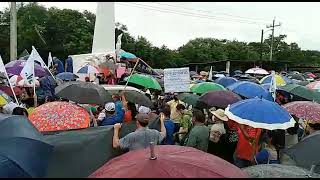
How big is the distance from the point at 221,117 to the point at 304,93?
16.1 ft

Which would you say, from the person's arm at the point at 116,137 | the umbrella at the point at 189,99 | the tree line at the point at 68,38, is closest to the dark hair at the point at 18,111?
the person's arm at the point at 116,137

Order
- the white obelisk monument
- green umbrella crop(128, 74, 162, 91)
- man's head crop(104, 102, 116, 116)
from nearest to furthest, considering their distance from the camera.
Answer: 1. man's head crop(104, 102, 116, 116)
2. green umbrella crop(128, 74, 162, 91)
3. the white obelisk monument

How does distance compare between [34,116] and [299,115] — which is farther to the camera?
[299,115]

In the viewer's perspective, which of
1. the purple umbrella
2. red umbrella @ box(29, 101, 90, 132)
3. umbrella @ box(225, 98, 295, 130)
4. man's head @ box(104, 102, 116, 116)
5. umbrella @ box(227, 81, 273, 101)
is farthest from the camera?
the purple umbrella

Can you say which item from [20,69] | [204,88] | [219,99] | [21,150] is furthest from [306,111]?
[20,69]

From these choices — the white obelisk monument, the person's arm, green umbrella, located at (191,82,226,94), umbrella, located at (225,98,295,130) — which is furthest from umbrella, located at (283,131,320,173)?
the white obelisk monument

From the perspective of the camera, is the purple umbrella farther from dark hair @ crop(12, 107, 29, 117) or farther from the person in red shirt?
the person in red shirt

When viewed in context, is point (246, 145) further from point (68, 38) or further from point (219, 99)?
point (68, 38)

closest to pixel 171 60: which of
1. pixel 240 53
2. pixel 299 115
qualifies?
pixel 240 53

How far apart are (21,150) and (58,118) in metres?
1.95

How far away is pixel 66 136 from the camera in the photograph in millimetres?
5172

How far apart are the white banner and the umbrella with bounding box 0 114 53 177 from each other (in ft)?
17.7

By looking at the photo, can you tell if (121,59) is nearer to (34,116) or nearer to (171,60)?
(34,116)

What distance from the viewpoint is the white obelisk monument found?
26641 mm
